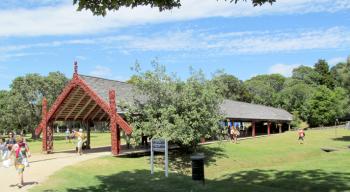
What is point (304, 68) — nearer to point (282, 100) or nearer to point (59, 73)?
point (282, 100)

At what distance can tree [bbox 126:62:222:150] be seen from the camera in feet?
75.0

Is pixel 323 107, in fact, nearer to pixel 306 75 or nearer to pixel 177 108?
pixel 306 75

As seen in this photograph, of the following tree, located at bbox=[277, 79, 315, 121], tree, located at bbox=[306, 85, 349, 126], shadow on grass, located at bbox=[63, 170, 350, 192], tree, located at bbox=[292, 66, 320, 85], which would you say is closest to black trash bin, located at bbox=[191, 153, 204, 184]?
shadow on grass, located at bbox=[63, 170, 350, 192]

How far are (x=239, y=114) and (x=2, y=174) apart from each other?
2923cm

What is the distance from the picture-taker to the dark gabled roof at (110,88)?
80.9 ft

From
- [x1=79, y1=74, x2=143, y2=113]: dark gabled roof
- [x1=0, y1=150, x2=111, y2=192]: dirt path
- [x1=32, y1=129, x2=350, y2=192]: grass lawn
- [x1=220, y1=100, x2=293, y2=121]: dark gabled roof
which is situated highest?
[x1=79, y1=74, x2=143, y2=113]: dark gabled roof

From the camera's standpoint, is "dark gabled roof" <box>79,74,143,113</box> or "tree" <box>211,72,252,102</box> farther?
"tree" <box>211,72,252,102</box>

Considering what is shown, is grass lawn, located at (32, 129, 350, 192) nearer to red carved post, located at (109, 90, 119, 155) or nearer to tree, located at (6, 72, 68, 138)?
red carved post, located at (109, 90, 119, 155)

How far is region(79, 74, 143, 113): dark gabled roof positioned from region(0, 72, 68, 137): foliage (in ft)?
93.8

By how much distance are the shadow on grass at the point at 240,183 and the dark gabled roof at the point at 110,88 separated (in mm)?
7682

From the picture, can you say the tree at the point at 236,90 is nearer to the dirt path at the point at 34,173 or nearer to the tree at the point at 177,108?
the tree at the point at 177,108

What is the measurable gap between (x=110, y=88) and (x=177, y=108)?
538cm

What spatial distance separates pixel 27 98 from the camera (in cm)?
5425

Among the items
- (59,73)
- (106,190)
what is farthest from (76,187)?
(59,73)
